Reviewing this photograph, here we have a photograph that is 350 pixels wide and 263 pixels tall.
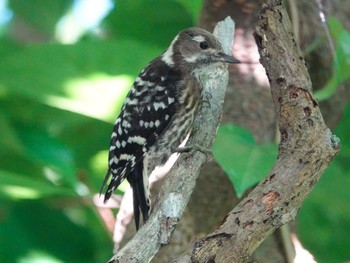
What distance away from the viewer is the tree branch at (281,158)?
1.99 metres

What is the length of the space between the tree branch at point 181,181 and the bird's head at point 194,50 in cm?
4

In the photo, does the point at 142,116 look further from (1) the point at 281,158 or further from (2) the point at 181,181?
(1) the point at 281,158

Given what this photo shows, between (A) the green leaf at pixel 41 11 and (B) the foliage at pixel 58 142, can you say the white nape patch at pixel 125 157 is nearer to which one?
(B) the foliage at pixel 58 142

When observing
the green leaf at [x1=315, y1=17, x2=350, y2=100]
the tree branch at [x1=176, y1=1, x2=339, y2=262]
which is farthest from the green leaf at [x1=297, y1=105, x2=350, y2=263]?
the tree branch at [x1=176, y1=1, x2=339, y2=262]

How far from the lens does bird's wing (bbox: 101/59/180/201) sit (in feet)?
10.3

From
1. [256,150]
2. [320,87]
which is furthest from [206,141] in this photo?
[320,87]

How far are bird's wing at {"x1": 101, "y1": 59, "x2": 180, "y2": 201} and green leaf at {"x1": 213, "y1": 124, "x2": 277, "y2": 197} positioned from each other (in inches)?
15.2

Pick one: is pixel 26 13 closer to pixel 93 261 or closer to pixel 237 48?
pixel 237 48

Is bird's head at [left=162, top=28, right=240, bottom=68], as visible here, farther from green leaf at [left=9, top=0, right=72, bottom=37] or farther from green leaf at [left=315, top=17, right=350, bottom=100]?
green leaf at [left=9, top=0, right=72, bottom=37]

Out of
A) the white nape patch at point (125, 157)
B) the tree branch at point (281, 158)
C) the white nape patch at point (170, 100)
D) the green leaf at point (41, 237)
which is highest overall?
the white nape patch at point (170, 100)

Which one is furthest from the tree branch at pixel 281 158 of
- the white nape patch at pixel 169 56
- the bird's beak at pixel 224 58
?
the white nape patch at pixel 169 56

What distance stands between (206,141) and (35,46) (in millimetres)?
816

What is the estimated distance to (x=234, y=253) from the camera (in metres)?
1.97

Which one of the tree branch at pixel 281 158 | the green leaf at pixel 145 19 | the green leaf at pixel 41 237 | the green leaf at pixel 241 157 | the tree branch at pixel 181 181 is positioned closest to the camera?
the tree branch at pixel 281 158
